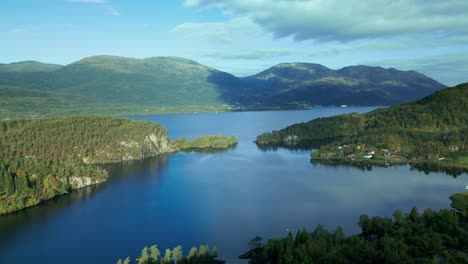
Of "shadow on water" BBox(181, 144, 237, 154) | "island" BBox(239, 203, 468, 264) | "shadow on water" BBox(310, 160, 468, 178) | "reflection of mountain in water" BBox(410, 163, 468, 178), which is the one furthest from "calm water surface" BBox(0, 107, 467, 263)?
"shadow on water" BBox(181, 144, 237, 154)

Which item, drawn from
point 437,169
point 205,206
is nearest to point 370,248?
point 205,206

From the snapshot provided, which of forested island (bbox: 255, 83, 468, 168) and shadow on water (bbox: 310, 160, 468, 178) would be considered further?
forested island (bbox: 255, 83, 468, 168)

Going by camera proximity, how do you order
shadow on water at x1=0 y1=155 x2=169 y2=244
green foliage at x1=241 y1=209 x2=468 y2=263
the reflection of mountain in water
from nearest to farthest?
green foliage at x1=241 y1=209 x2=468 y2=263
shadow on water at x1=0 y1=155 x2=169 y2=244
the reflection of mountain in water

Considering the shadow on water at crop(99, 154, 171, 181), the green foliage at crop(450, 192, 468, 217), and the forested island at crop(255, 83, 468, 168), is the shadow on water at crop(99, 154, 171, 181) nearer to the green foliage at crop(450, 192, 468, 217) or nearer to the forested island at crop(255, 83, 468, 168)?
the forested island at crop(255, 83, 468, 168)

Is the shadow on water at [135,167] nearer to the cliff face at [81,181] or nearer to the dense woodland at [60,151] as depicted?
the dense woodland at [60,151]

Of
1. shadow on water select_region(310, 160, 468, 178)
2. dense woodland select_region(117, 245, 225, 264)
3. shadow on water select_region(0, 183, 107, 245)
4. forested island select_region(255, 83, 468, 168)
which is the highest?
forested island select_region(255, 83, 468, 168)

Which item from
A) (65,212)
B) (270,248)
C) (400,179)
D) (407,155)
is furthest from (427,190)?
(65,212)
